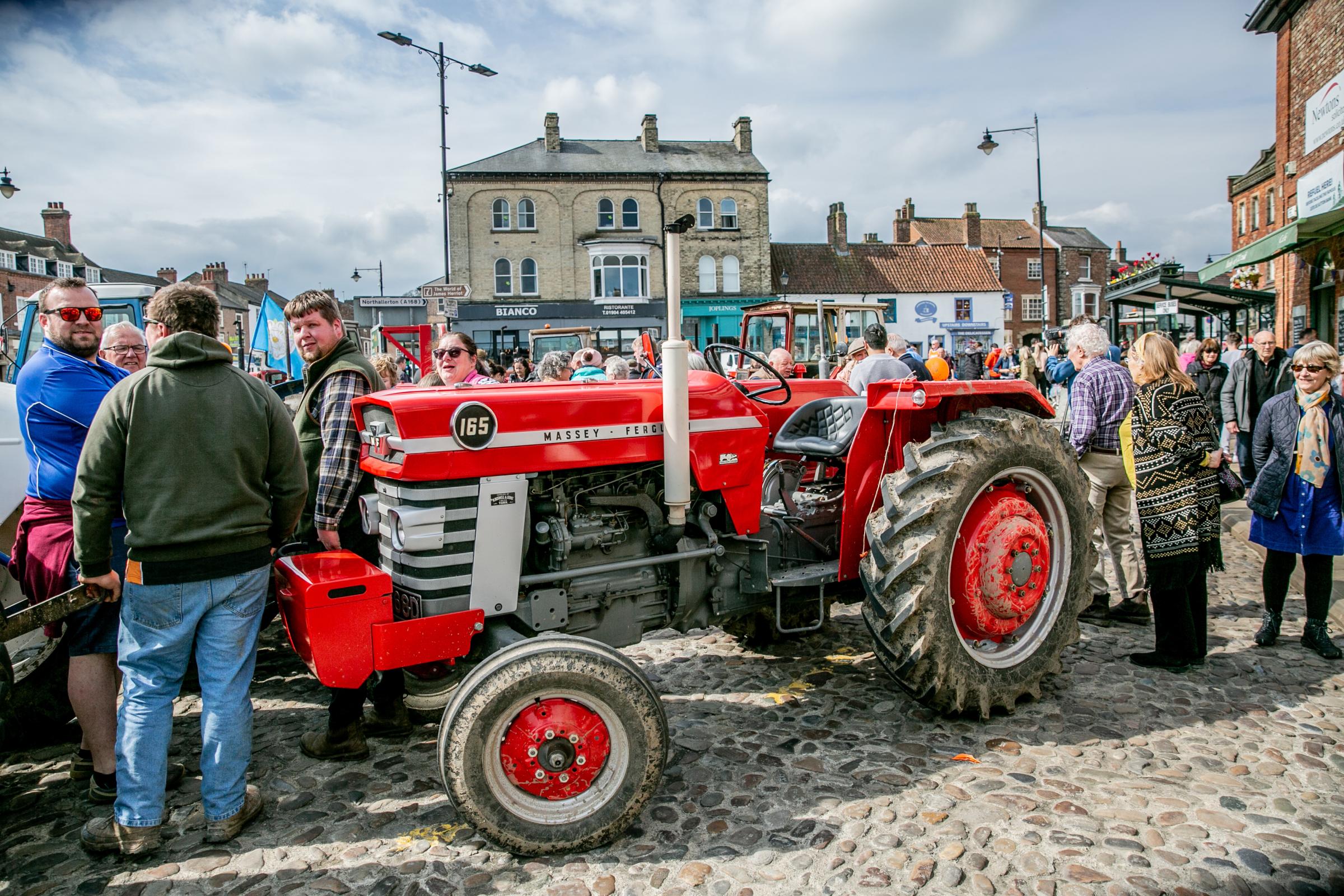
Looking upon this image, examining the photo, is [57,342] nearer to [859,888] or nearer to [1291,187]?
[859,888]

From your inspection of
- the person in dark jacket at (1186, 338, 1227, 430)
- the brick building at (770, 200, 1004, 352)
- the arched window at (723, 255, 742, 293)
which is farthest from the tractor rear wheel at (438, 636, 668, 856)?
the brick building at (770, 200, 1004, 352)

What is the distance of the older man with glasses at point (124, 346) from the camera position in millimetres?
3918

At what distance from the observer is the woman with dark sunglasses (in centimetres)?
541

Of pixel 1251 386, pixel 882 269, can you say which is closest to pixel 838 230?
pixel 882 269

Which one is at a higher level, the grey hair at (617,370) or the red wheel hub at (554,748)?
the grey hair at (617,370)

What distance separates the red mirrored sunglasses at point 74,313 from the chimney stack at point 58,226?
5841cm

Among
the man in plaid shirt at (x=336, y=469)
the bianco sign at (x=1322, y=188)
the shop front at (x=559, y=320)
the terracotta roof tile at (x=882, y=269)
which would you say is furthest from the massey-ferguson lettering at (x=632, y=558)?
the terracotta roof tile at (x=882, y=269)

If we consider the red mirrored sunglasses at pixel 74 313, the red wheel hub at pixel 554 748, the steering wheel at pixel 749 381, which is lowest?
the red wheel hub at pixel 554 748

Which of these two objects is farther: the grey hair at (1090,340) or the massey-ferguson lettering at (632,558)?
the grey hair at (1090,340)

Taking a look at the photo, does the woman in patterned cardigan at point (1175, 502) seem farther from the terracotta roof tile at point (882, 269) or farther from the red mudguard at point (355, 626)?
the terracotta roof tile at point (882, 269)

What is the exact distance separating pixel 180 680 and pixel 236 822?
51cm

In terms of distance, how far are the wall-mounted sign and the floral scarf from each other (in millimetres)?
13560

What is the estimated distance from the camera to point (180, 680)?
285cm

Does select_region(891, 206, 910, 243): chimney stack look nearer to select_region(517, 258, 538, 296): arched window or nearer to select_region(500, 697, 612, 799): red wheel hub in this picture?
select_region(517, 258, 538, 296): arched window
